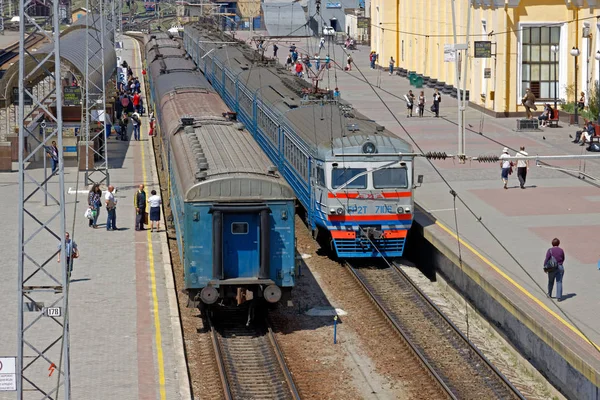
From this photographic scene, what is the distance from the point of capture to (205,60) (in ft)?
177

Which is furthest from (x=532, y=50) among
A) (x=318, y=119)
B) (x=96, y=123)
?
(x=318, y=119)

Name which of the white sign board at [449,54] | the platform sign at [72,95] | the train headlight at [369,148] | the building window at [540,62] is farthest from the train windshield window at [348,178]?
the building window at [540,62]

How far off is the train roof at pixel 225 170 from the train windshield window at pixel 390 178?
2.97m

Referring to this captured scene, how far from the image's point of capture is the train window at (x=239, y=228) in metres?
20.0

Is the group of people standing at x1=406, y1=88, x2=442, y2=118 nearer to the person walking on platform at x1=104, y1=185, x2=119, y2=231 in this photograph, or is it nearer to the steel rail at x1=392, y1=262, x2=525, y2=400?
the person walking on platform at x1=104, y1=185, x2=119, y2=231

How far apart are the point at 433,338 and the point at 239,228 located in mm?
4325

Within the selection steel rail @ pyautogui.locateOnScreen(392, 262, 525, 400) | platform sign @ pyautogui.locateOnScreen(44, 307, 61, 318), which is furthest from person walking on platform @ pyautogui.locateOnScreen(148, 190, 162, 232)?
platform sign @ pyautogui.locateOnScreen(44, 307, 61, 318)

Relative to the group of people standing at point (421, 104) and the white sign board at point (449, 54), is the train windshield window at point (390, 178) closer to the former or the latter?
the white sign board at point (449, 54)

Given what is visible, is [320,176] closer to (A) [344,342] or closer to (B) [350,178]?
(B) [350,178]

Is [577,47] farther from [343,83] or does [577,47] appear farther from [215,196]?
[215,196]

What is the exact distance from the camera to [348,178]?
25.0 metres

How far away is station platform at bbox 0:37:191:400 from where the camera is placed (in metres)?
18.0

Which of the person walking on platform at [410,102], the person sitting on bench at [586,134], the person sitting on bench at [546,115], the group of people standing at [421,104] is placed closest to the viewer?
the person sitting on bench at [586,134]

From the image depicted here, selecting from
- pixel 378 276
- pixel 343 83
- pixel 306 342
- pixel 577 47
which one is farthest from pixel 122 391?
pixel 343 83
